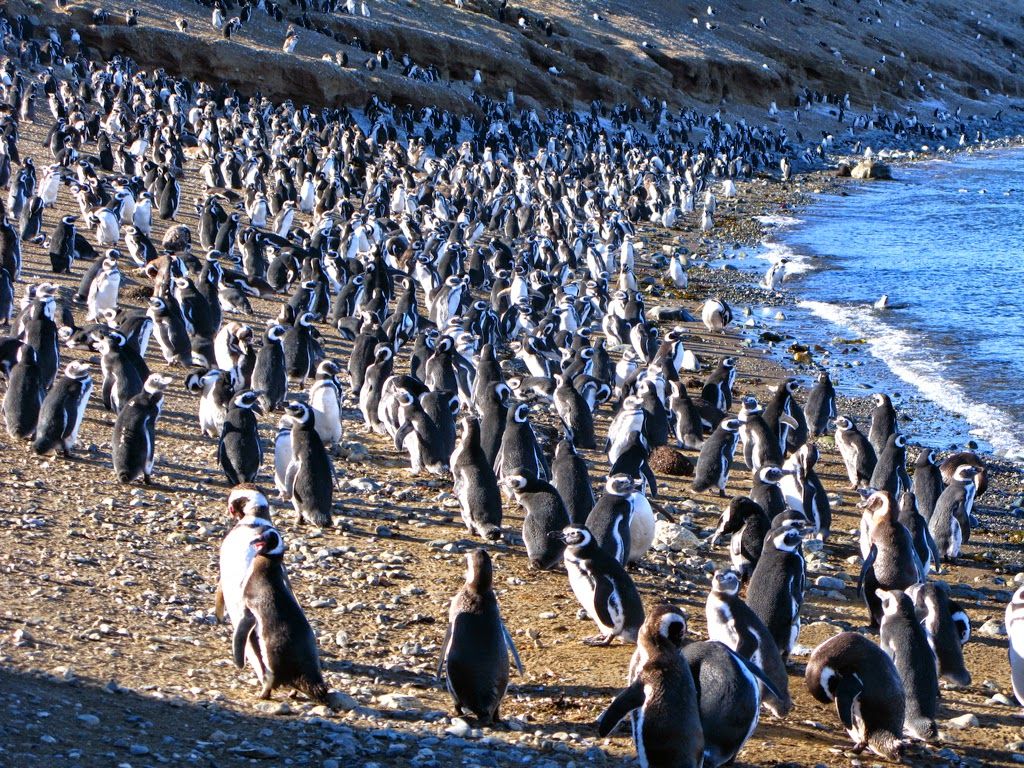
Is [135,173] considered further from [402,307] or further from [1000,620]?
[1000,620]

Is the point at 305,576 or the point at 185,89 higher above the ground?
the point at 185,89

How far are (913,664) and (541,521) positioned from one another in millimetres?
2739

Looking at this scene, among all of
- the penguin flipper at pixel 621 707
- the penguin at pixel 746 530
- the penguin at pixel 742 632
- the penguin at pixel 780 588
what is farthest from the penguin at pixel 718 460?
the penguin flipper at pixel 621 707

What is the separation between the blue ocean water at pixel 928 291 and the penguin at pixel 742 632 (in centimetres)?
814

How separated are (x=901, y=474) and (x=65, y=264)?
1090cm

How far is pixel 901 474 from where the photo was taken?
11422mm

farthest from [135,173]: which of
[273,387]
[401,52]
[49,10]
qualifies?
[401,52]

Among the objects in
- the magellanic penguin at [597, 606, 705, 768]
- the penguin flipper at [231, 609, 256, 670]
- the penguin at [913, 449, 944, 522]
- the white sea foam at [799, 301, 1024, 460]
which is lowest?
the penguin flipper at [231, 609, 256, 670]

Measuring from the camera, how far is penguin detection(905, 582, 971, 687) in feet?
24.1

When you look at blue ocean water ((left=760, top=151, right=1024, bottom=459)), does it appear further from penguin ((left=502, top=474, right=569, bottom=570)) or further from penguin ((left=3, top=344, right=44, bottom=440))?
penguin ((left=3, top=344, right=44, bottom=440))

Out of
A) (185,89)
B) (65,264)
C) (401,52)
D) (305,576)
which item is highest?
(401,52)

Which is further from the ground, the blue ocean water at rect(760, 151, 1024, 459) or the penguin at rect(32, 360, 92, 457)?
the blue ocean water at rect(760, 151, 1024, 459)

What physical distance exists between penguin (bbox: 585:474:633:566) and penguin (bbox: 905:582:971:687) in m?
1.92

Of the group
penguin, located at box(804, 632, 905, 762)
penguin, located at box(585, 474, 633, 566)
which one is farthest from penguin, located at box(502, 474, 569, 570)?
penguin, located at box(804, 632, 905, 762)
